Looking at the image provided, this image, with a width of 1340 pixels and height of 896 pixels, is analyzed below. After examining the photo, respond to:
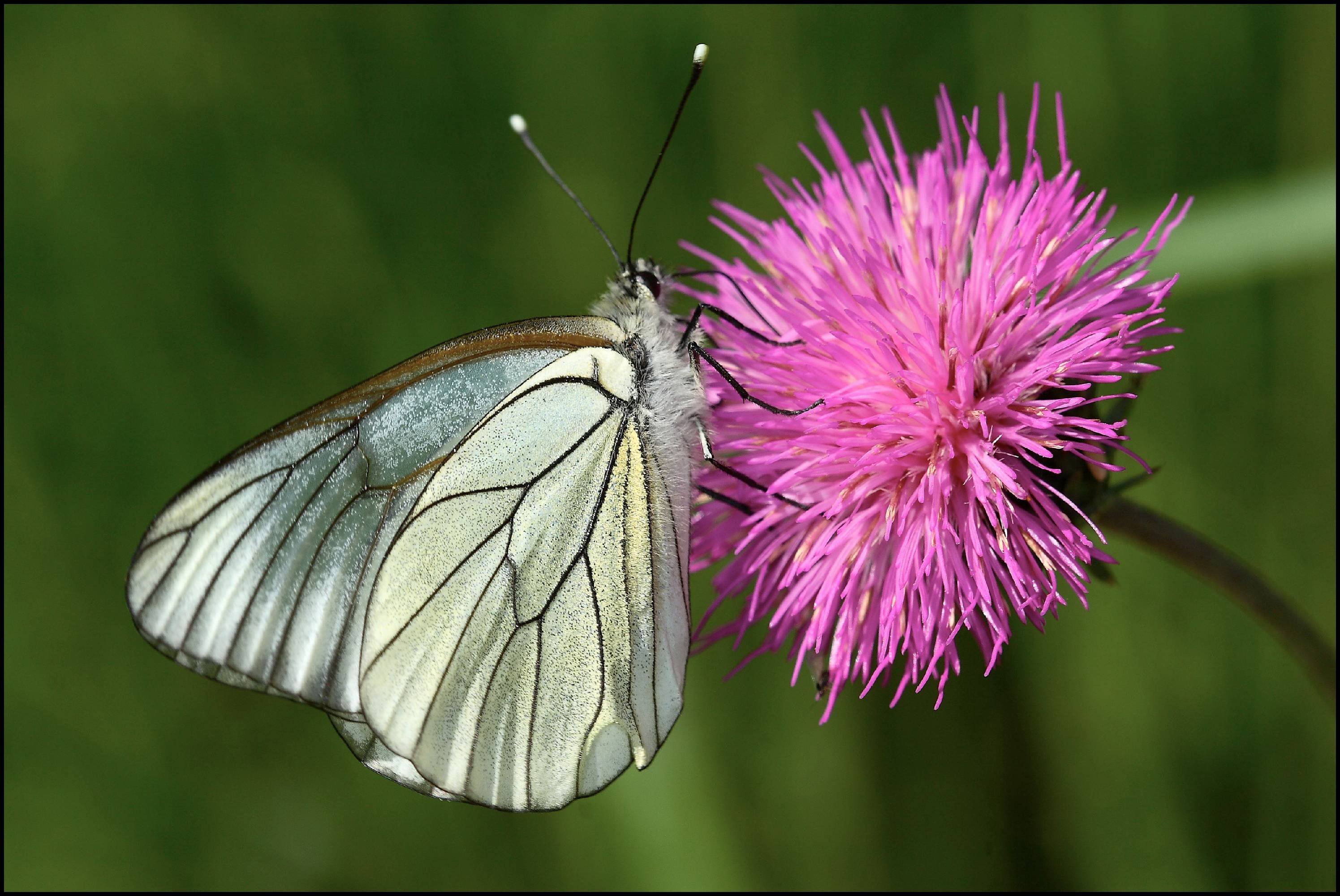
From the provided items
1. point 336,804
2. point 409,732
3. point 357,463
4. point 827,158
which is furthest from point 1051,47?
point 336,804

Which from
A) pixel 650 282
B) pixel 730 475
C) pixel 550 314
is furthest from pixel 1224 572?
pixel 550 314

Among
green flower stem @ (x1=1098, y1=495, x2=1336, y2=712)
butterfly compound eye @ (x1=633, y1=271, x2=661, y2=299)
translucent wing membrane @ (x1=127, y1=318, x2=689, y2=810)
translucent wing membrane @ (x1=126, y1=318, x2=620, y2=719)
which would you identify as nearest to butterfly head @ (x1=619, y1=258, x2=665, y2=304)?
butterfly compound eye @ (x1=633, y1=271, x2=661, y2=299)

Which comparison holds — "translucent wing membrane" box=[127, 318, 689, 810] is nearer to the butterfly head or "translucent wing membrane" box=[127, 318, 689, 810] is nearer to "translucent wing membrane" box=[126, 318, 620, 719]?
"translucent wing membrane" box=[126, 318, 620, 719]

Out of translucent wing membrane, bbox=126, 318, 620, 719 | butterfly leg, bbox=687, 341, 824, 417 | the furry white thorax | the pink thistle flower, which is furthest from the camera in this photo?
translucent wing membrane, bbox=126, 318, 620, 719

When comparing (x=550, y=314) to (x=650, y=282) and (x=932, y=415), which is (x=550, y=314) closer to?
(x=650, y=282)

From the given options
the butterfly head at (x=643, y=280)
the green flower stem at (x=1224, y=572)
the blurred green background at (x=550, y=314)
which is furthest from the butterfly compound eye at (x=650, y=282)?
the blurred green background at (x=550, y=314)

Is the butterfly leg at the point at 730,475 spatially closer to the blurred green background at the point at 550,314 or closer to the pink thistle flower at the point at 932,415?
the pink thistle flower at the point at 932,415

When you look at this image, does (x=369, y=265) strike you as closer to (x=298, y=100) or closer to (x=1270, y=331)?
(x=298, y=100)

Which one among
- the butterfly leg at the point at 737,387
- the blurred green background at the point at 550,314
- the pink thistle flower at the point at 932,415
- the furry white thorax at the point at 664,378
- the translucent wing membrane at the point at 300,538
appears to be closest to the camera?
the pink thistle flower at the point at 932,415
